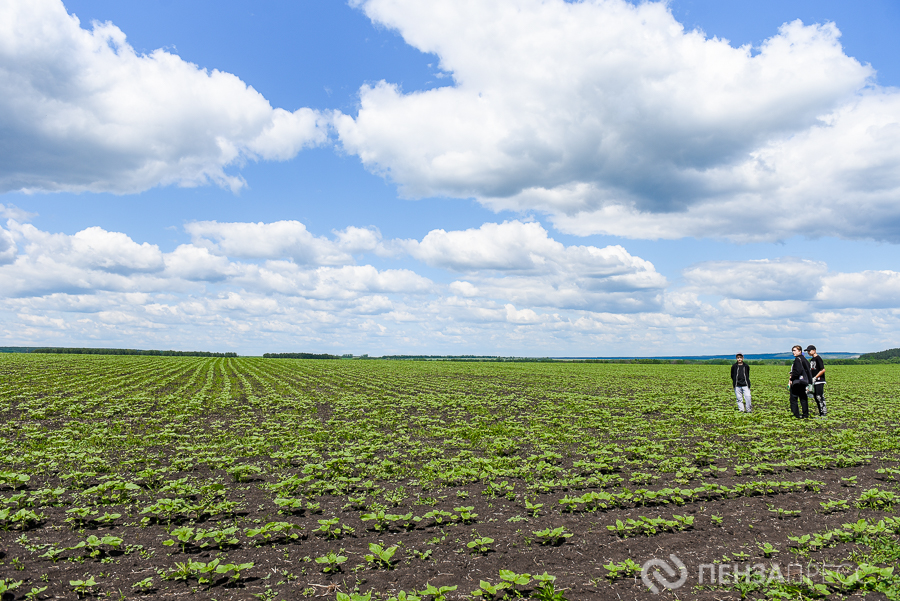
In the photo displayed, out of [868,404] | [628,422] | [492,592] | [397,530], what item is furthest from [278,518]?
[868,404]

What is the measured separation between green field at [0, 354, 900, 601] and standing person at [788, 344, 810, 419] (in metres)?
0.95

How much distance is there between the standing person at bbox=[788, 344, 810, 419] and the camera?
1897 centimetres

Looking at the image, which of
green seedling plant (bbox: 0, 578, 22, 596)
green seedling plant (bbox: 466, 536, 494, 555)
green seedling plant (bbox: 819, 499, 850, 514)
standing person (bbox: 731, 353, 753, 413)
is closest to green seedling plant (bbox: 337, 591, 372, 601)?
green seedling plant (bbox: 466, 536, 494, 555)

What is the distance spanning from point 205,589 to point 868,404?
31.2 meters

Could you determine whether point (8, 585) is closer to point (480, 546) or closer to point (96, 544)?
point (96, 544)

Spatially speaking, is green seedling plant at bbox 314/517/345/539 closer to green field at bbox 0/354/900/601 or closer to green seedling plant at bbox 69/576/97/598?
green field at bbox 0/354/900/601

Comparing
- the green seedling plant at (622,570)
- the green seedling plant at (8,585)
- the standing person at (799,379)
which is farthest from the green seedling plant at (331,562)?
the standing person at (799,379)

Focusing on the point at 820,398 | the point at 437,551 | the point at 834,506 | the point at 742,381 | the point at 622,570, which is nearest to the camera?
the point at 622,570

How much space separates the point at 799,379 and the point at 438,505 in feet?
57.7

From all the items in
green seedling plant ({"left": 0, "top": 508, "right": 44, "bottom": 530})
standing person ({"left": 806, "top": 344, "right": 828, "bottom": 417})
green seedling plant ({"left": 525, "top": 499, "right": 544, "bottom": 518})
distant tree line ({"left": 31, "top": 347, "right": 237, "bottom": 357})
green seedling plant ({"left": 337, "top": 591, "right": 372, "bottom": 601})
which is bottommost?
distant tree line ({"left": 31, "top": 347, "right": 237, "bottom": 357})

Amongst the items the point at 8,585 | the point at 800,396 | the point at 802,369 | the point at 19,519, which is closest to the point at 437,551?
the point at 8,585

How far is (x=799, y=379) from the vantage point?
19141mm

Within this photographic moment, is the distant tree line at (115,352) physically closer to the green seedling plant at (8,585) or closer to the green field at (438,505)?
the green field at (438,505)

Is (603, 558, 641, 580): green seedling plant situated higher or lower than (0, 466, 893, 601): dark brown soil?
higher
